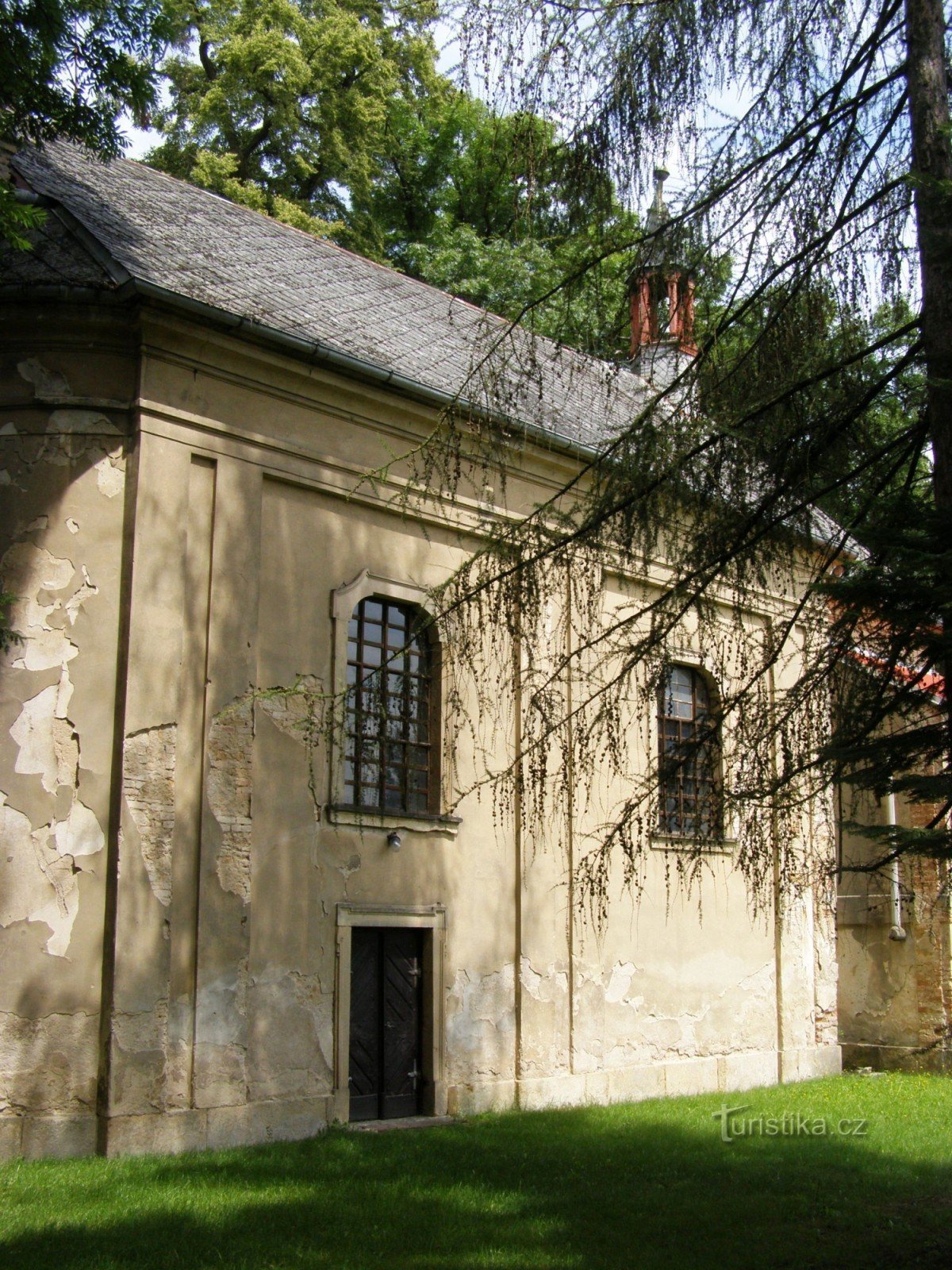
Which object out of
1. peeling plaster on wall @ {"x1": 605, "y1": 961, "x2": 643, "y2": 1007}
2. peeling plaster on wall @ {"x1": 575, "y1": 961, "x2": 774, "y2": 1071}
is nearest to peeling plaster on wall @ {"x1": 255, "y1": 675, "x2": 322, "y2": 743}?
peeling plaster on wall @ {"x1": 575, "y1": 961, "x2": 774, "y2": 1071}

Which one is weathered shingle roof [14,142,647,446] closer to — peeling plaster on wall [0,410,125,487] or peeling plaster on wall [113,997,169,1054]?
peeling plaster on wall [0,410,125,487]

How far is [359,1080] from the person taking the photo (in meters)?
11.4

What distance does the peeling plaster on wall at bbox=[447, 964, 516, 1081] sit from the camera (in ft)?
39.6

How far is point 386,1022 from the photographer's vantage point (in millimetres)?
11695

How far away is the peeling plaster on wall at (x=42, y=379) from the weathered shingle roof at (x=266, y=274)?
1.01m

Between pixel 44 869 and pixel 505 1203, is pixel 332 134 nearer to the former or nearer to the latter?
pixel 44 869

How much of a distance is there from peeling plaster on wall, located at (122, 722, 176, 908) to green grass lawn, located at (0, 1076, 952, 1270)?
202 centimetres

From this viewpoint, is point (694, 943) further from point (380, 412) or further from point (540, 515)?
point (540, 515)

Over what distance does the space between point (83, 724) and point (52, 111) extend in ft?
14.4

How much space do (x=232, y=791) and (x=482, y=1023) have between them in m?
3.47

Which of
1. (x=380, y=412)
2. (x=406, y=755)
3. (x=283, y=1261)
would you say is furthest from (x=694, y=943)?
(x=283, y=1261)

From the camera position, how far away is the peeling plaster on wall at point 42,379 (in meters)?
10.5

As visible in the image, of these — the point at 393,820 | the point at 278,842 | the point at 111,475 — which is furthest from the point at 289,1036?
the point at 111,475

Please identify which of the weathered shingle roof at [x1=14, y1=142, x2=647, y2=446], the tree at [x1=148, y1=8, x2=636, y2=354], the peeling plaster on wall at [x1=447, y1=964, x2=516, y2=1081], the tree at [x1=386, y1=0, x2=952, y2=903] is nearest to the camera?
the tree at [x1=386, y1=0, x2=952, y2=903]
